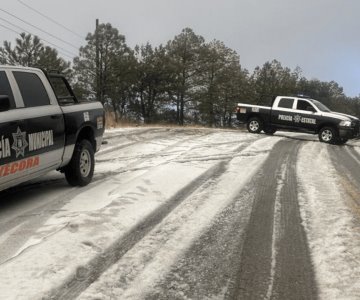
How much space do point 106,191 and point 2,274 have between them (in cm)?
320

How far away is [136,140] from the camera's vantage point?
14461mm

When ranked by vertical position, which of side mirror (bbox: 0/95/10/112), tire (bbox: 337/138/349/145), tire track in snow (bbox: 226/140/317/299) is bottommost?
tire (bbox: 337/138/349/145)

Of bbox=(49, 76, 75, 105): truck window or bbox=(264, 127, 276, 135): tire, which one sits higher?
bbox=(49, 76, 75, 105): truck window

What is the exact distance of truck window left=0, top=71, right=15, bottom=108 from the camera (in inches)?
224

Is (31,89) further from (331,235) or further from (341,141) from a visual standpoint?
(341,141)

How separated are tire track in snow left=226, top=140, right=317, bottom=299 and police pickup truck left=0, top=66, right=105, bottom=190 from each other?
2783mm

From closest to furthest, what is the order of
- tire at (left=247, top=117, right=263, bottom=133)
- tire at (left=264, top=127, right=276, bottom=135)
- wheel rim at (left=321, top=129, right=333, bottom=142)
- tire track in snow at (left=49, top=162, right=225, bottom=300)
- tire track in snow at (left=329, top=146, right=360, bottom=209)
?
tire track in snow at (left=49, top=162, right=225, bottom=300) → tire track in snow at (left=329, top=146, right=360, bottom=209) → wheel rim at (left=321, top=129, right=333, bottom=142) → tire at (left=264, top=127, right=276, bottom=135) → tire at (left=247, top=117, right=263, bottom=133)

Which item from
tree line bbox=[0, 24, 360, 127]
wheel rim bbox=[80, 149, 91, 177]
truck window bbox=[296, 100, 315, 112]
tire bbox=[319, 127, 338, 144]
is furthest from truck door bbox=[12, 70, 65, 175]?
tree line bbox=[0, 24, 360, 127]

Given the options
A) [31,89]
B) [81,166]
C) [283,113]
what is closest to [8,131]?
[31,89]

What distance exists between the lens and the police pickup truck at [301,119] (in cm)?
1851

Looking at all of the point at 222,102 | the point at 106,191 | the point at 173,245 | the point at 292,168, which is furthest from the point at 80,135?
the point at 222,102

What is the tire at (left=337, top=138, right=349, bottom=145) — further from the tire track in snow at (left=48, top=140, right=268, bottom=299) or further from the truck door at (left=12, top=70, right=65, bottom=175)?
the truck door at (left=12, top=70, right=65, bottom=175)

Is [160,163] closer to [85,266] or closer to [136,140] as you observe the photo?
[136,140]

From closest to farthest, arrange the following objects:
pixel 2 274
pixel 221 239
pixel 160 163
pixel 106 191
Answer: pixel 2 274, pixel 221 239, pixel 106 191, pixel 160 163
